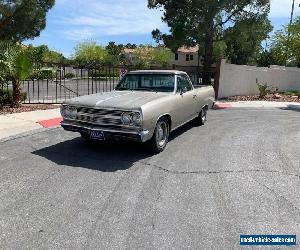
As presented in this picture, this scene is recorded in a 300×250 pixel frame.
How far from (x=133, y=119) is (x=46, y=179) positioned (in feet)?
6.20

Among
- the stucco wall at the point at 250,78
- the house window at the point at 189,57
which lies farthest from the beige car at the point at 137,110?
the house window at the point at 189,57

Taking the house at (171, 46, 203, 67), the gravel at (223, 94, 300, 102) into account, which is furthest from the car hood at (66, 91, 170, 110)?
the house at (171, 46, 203, 67)

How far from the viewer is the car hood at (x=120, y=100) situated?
22.1ft

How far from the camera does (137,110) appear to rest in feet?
21.3

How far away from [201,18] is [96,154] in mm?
14191

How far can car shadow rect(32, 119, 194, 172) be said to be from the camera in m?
6.47

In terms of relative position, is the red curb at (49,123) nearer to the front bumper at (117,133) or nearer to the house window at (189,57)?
the front bumper at (117,133)

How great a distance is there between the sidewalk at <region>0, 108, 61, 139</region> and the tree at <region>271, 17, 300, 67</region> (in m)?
23.7

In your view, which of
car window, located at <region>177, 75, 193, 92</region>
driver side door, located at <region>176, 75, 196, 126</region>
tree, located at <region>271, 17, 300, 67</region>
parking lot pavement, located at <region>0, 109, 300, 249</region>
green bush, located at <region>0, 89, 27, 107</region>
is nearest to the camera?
parking lot pavement, located at <region>0, 109, 300, 249</region>

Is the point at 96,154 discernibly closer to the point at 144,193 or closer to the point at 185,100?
the point at 144,193

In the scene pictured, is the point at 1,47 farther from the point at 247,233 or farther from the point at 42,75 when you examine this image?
the point at 247,233

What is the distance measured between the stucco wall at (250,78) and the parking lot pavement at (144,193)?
38.1ft

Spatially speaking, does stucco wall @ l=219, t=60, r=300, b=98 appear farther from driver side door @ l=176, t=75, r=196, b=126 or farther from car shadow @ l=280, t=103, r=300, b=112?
driver side door @ l=176, t=75, r=196, b=126

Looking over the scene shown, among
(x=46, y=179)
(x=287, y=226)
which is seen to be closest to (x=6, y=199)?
(x=46, y=179)
